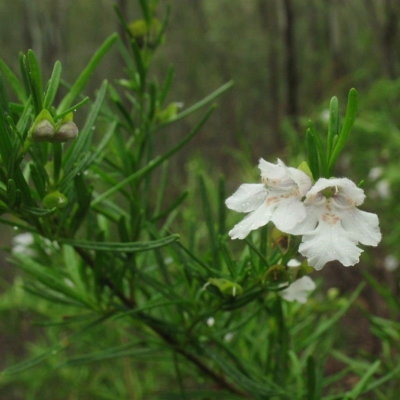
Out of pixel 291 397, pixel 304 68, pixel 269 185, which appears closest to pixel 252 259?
pixel 269 185

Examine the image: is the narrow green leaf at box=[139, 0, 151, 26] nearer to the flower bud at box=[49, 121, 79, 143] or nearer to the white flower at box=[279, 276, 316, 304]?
the flower bud at box=[49, 121, 79, 143]

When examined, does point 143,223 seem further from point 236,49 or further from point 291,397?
point 236,49

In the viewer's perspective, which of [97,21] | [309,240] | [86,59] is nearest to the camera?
[309,240]

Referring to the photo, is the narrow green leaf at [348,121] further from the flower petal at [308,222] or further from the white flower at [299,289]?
the white flower at [299,289]

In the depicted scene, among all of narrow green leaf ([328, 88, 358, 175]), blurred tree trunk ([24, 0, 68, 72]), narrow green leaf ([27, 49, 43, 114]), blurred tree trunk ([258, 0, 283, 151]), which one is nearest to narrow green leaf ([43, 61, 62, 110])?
narrow green leaf ([27, 49, 43, 114])

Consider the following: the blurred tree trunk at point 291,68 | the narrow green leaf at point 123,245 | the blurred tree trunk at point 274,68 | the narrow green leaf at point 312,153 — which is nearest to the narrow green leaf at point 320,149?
the narrow green leaf at point 312,153

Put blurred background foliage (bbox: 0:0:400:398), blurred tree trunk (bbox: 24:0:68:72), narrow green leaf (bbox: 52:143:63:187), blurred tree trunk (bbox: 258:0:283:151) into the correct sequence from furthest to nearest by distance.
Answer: blurred tree trunk (bbox: 24:0:68:72)
blurred background foliage (bbox: 0:0:400:398)
blurred tree trunk (bbox: 258:0:283:151)
narrow green leaf (bbox: 52:143:63:187)

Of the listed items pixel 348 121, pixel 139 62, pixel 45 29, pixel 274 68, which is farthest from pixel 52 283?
pixel 45 29
